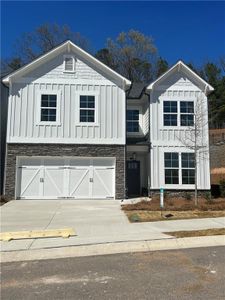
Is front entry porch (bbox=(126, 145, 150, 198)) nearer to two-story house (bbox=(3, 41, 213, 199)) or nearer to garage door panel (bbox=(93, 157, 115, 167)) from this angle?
two-story house (bbox=(3, 41, 213, 199))

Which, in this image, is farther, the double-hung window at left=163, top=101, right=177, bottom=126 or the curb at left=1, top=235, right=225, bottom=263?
the double-hung window at left=163, top=101, right=177, bottom=126

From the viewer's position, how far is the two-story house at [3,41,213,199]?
1928 cm

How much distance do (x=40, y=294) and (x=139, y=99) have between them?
17.9 meters

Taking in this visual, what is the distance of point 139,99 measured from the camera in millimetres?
22328

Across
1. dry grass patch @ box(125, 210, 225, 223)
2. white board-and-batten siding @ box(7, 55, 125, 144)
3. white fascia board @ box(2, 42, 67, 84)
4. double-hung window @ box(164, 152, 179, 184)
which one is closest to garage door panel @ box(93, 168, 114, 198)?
white board-and-batten siding @ box(7, 55, 125, 144)

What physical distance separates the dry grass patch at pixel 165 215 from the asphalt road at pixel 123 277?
4337mm

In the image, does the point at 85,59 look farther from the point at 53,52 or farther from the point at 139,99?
the point at 139,99

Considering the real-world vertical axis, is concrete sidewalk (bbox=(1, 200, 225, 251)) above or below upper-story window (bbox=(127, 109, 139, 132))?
below

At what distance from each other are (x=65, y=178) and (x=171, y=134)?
6456 mm

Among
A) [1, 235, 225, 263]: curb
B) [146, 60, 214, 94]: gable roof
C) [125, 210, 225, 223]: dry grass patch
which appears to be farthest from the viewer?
[146, 60, 214, 94]: gable roof

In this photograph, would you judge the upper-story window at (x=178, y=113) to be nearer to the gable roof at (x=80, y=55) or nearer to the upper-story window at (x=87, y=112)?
the gable roof at (x=80, y=55)

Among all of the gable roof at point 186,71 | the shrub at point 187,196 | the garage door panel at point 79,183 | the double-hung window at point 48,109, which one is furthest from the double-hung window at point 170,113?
the double-hung window at point 48,109

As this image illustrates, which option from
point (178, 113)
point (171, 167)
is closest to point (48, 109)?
point (178, 113)

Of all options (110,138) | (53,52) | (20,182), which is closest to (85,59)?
(53,52)
